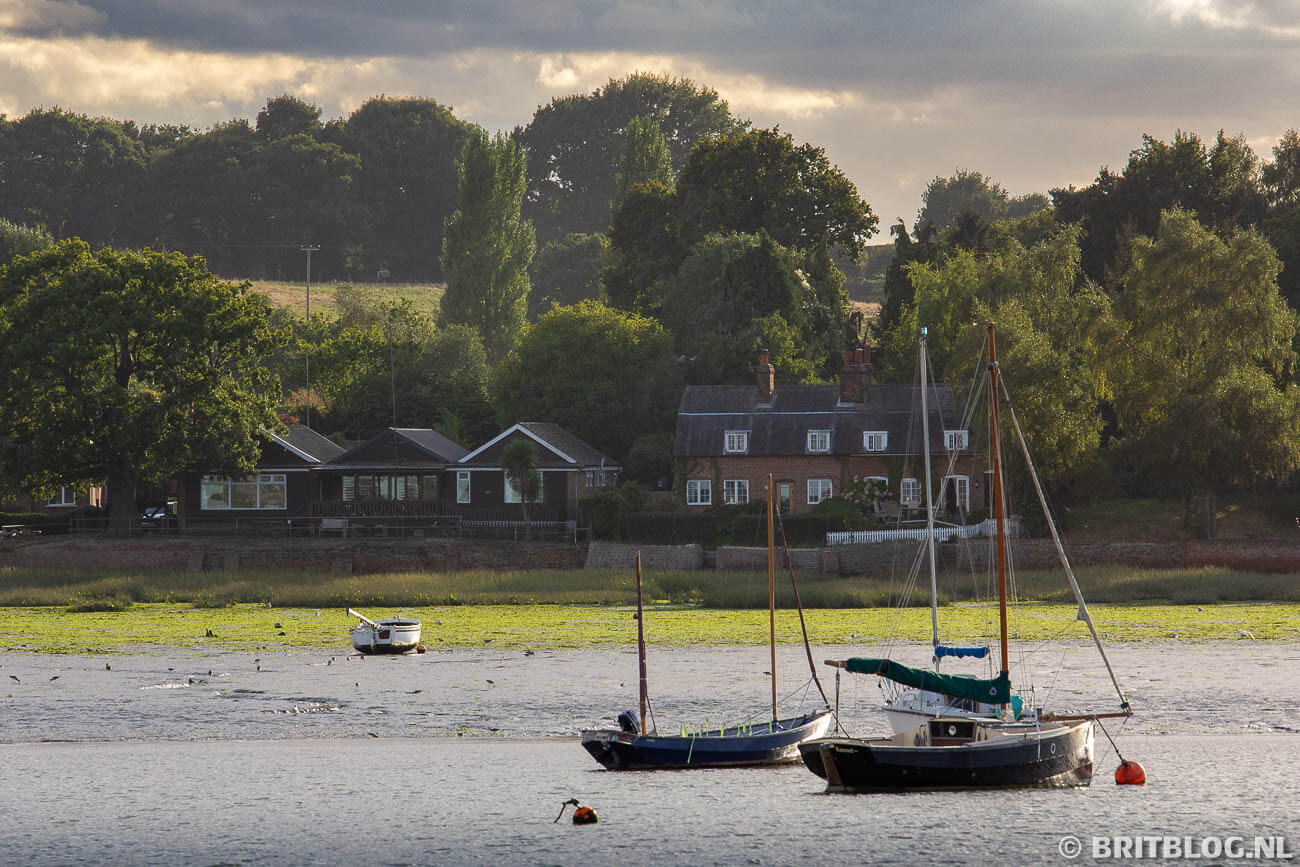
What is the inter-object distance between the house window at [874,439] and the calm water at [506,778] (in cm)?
3766

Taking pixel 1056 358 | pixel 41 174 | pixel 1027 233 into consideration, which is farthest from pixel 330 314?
pixel 1056 358

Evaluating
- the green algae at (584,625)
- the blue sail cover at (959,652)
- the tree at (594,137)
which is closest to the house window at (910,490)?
the green algae at (584,625)

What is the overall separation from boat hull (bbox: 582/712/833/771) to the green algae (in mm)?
18069

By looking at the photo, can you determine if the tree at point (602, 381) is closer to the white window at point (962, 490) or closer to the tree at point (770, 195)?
the tree at point (770, 195)

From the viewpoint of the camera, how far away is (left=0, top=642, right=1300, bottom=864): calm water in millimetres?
24203

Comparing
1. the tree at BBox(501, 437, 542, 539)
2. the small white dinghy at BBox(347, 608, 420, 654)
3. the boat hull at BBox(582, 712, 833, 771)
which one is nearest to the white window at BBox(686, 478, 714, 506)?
the tree at BBox(501, 437, 542, 539)

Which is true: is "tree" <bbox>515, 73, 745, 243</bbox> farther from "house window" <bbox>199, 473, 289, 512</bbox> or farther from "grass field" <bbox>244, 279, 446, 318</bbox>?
"house window" <bbox>199, 473, 289, 512</bbox>

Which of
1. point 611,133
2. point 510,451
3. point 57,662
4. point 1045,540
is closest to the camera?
point 57,662

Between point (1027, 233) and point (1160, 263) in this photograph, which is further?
point (1027, 233)

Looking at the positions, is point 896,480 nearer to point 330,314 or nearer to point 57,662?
point 57,662

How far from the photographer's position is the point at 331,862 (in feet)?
76.2

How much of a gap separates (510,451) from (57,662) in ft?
112

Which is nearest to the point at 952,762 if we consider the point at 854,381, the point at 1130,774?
the point at 1130,774

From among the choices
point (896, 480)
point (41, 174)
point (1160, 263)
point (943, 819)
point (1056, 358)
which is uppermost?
point (41, 174)
